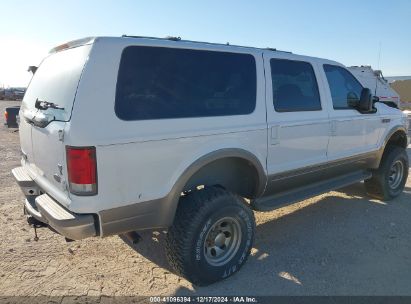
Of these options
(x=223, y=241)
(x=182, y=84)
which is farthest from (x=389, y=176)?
(x=182, y=84)

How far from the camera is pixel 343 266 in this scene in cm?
368

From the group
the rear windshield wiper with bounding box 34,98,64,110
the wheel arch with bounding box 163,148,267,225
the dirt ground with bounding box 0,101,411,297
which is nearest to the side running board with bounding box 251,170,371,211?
the wheel arch with bounding box 163,148,267,225

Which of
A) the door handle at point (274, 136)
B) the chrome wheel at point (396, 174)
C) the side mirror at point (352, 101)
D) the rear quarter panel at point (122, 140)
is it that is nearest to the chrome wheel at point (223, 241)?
the rear quarter panel at point (122, 140)

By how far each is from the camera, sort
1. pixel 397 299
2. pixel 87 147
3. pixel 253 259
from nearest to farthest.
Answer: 1. pixel 87 147
2. pixel 397 299
3. pixel 253 259

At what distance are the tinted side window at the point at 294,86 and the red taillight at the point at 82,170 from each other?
6.55 feet

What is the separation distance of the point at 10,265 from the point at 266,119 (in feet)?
9.58

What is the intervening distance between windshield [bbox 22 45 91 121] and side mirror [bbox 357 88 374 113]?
11.6ft

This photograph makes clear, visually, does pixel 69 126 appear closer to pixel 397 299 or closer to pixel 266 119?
pixel 266 119

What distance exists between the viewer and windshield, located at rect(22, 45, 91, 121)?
2658 millimetres

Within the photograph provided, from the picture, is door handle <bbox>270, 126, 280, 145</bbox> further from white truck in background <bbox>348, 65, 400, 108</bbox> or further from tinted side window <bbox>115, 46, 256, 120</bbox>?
white truck in background <bbox>348, 65, 400, 108</bbox>

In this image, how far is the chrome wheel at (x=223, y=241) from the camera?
133 inches

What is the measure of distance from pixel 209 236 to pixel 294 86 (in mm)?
1896

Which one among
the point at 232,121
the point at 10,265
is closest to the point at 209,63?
the point at 232,121

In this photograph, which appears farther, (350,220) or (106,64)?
(350,220)
